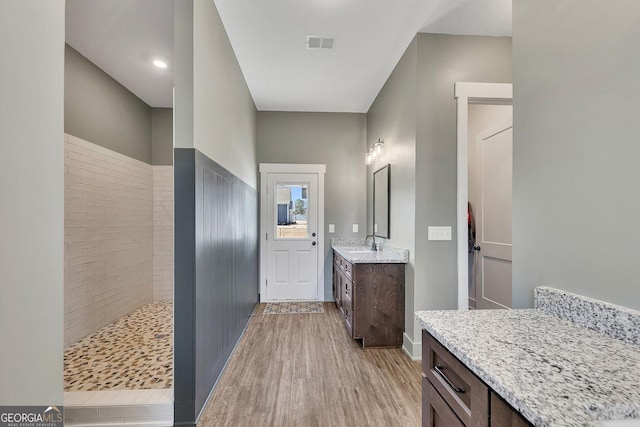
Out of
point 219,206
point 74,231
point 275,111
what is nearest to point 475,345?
point 219,206

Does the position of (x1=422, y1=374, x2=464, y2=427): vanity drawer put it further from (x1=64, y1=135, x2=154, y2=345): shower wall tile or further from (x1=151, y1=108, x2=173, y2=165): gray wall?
(x1=151, y1=108, x2=173, y2=165): gray wall

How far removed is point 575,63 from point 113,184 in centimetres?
406

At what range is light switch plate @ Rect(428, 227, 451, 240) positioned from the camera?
2477 mm

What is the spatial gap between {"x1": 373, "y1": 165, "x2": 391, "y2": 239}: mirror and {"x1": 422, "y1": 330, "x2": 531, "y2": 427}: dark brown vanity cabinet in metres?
2.27

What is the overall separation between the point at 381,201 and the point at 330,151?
134 centimetres

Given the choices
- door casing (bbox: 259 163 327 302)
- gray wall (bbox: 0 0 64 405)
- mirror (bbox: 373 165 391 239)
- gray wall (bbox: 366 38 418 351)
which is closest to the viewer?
gray wall (bbox: 0 0 64 405)

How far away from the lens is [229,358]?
8.16ft

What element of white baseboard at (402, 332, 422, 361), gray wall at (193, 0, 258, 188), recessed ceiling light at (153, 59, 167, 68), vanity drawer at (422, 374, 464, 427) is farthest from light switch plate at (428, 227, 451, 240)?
recessed ceiling light at (153, 59, 167, 68)

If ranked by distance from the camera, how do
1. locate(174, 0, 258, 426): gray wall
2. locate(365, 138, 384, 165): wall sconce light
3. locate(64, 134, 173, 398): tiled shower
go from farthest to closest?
locate(365, 138, 384, 165): wall sconce light, locate(64, 134, 173, 398): tiled shower, locate(174, 0, 258, 426): gray wall

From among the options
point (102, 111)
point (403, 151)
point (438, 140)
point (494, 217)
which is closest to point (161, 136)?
point (102, 111)

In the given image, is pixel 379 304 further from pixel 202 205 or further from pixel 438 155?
pixel 202 205

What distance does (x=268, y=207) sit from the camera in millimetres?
4285

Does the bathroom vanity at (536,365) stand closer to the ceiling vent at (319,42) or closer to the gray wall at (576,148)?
the gray wall at (576,148)
